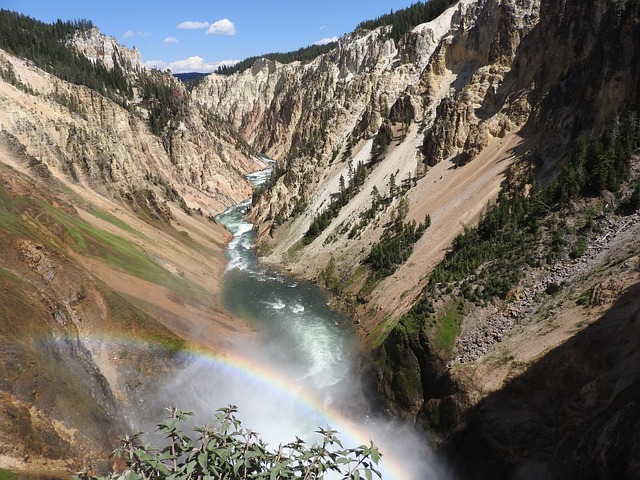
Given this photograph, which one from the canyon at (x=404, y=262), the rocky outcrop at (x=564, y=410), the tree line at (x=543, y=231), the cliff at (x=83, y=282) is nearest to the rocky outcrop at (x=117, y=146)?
the cliff at (x=83, y=282)

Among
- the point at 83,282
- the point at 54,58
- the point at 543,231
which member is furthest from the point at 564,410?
the point at 54,58

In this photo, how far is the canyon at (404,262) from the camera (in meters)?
14.0

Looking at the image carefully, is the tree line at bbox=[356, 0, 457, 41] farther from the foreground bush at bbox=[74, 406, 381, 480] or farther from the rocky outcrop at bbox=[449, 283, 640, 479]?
the foreground bush at bbox=[74, 406, 381, 480]

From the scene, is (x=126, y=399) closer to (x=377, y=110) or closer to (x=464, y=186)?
(x=464, y=186)

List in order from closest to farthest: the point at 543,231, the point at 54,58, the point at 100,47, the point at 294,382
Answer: the point at 543,231 → the point at 294,382 → the point at 54,58 → the point at 100,47

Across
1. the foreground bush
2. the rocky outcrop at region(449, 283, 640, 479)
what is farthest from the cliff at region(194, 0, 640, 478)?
the foreground bush

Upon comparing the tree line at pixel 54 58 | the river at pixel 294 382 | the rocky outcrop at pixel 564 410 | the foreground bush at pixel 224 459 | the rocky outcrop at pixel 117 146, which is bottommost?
the river at pixel 294 382

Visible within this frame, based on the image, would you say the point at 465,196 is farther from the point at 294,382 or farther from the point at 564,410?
the point at 564,410

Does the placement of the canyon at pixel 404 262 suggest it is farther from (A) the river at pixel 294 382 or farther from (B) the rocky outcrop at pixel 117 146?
(A) the river at pixel 294 382

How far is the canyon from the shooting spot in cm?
1401

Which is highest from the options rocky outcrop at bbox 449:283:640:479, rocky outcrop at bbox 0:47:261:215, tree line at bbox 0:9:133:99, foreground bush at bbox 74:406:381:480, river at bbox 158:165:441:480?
tree line at bbox 0:9:133:99

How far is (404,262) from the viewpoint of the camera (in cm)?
3681

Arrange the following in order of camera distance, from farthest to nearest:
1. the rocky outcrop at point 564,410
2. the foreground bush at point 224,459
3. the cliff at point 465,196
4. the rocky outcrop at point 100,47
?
1. the rocky outcrop at point 100,47
2. the cliff at point 465,196
3. the rocky outcrop at point 564,410
4. the foreground bush at point 224,459

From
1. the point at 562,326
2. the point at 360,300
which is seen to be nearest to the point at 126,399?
the point at 562,326
